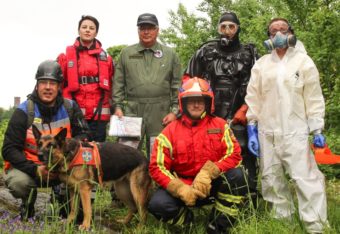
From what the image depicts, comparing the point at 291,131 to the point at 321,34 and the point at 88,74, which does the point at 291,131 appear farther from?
the point at 321,34

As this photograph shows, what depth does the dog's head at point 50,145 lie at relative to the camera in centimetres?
464

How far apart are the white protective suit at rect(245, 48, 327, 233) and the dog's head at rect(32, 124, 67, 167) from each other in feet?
6.94

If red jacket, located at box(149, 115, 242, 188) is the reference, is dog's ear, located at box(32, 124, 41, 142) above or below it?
above

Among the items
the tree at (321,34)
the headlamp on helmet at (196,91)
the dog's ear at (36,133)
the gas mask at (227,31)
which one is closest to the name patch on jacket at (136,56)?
the gas mask at (227,31)

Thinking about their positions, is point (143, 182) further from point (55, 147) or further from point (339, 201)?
point (339, 201)

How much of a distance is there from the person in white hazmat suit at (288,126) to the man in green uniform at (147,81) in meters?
1.56

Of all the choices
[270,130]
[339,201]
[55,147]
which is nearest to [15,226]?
[55,147]

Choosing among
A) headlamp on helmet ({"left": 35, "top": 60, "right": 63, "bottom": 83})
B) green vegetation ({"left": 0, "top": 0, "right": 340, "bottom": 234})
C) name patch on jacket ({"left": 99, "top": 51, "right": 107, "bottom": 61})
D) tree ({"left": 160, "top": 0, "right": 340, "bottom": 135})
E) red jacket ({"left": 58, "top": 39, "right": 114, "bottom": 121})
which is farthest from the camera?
tree ({"left": 160, "top": 0, "right": 340, "bottom": 135})

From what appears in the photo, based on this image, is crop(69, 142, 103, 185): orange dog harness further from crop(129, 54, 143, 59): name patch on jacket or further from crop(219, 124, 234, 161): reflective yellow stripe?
crop(129, 54, 143, 59): name patch on jacket

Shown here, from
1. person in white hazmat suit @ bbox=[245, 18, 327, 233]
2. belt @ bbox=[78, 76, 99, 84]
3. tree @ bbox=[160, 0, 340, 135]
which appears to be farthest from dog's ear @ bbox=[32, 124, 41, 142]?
tree @ bbox=[160, 0, 340, 135]

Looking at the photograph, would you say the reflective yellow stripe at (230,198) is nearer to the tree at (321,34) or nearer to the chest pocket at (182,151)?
the chest pocket at (182,151)

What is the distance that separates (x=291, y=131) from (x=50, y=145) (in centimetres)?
246

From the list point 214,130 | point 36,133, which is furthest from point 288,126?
point 36,133

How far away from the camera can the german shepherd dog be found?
4.69 metres
